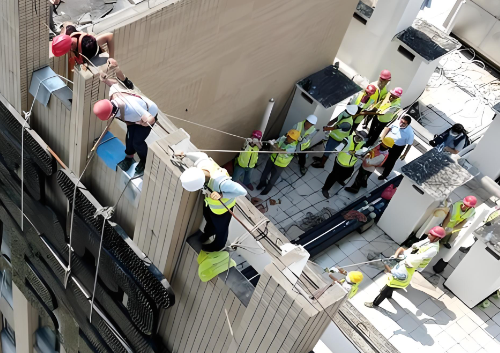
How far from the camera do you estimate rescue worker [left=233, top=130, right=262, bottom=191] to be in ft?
53.1

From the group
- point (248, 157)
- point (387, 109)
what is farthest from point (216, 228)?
point (387, 109)

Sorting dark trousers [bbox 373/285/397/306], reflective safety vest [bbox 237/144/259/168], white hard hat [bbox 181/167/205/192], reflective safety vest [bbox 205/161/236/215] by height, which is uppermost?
white hard hat [bbox 181/167/205/192]

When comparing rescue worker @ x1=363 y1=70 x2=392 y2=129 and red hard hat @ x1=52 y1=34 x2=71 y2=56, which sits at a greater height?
red hard hat @ x1=52 y1=34 x2=71 y2=56

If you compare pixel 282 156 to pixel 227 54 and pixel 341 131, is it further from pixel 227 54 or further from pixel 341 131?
pixel 227 54

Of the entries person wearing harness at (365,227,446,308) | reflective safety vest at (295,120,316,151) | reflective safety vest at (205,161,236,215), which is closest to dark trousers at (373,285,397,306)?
person wearing harness at (365,227,446,308)

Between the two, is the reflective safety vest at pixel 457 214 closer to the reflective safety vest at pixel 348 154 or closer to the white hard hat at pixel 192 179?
the reflective safety vest at pixel 348 154

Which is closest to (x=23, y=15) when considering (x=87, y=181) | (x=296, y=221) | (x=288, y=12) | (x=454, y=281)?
(x=87, y=181)

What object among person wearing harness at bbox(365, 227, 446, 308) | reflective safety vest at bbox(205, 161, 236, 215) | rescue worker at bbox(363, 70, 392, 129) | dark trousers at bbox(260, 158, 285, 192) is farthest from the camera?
rescue worker at bbox(363, 70, 392, 129)

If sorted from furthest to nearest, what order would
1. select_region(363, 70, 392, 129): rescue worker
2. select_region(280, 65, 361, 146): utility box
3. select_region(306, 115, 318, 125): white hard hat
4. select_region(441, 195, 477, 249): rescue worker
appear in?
select_region(363, 70, 392, 129): rescue worker → select_region(280, 65, 361, 146): utility box → select_region(306, 115, 318, 125): white hard hat → select_region(441, 195, 477, 249): rescue worker

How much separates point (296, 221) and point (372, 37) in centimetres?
641

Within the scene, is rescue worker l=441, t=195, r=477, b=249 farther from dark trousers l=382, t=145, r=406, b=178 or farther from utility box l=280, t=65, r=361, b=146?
utility box l=280, t=65, r=361, b=146

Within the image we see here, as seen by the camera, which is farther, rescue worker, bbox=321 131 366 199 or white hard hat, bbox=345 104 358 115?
white hard hat, bbox=345 104 358 115

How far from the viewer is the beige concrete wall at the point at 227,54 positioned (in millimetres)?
12773

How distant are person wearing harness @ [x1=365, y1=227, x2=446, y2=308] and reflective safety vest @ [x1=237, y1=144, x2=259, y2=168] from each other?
3.92 metres
